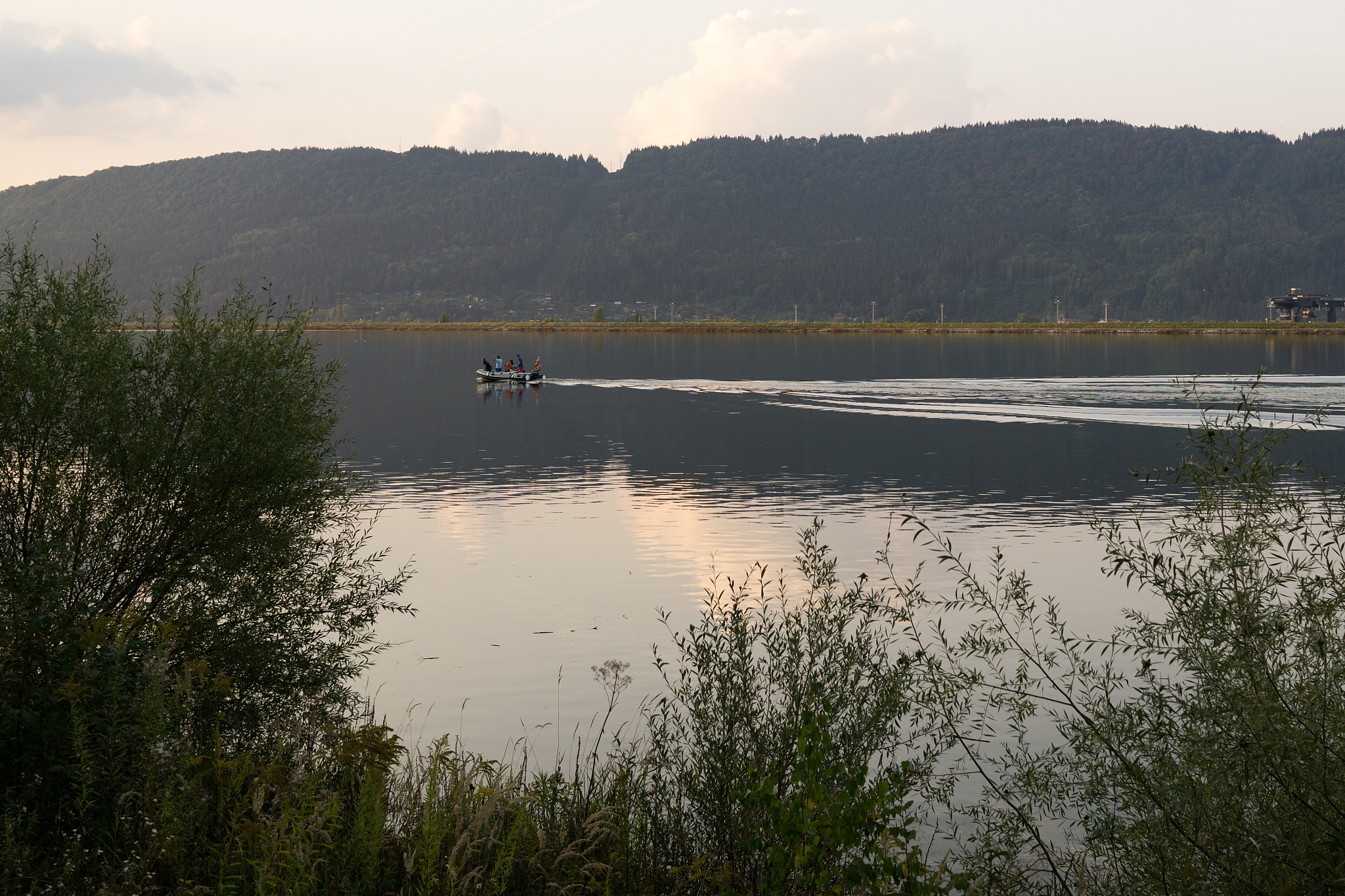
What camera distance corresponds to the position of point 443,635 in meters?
21.9

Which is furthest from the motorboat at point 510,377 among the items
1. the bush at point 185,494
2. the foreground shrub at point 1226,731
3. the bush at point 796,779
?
the foreground shrub at point 1226,731

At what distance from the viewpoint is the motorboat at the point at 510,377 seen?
10444 cm

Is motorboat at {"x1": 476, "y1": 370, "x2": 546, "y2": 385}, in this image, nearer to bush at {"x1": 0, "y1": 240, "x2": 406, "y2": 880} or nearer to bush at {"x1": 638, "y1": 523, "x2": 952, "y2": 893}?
bush at {"x1": 0, "y1": 240, "x2": 406, "y2": 880}

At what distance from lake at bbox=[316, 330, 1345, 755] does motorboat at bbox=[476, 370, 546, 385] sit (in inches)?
127

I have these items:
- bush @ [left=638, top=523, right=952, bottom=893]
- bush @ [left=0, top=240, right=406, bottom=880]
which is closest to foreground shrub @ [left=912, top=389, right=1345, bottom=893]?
bush @ [left=638, top=523, right=952, bottom=893]

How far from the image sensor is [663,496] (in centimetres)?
4047

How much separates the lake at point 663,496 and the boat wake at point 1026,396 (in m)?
0.51

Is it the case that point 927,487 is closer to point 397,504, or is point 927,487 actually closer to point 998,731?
point 397,504

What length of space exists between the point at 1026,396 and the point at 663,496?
5299 centimetres

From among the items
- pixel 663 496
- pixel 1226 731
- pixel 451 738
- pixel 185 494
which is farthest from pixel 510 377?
pixel 1226 731

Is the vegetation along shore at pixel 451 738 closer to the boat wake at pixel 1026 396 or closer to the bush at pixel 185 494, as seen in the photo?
the bush at pixel 185 494

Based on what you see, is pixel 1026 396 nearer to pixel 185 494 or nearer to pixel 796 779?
pixel 185 494

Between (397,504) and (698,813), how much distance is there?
29.0 metres

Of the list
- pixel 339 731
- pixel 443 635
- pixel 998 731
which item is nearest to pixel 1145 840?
pixel 998 731
